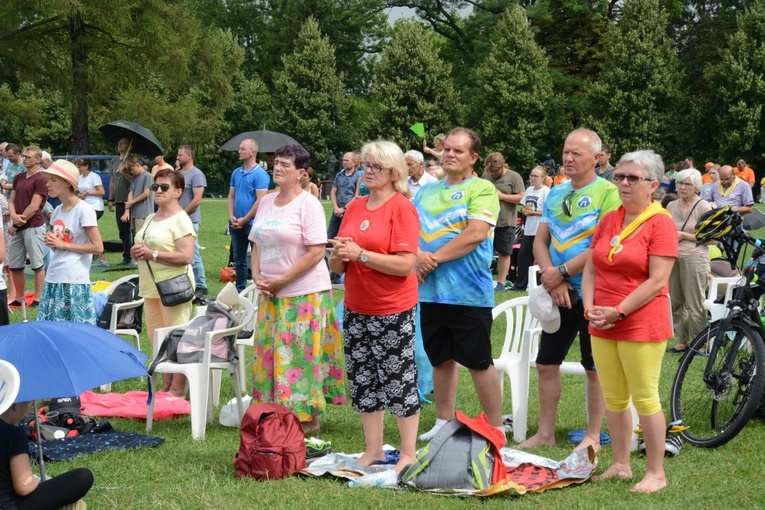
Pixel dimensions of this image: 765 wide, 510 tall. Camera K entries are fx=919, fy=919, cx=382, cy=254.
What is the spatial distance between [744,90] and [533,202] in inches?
1253

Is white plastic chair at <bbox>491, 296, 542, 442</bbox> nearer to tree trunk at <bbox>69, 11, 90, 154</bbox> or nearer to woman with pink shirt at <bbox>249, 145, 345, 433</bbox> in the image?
woman with pink shirt at <bbox>249, 145, 345, 433</bbox>

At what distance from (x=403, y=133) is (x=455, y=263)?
4185 centimetres

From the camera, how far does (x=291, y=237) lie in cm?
593

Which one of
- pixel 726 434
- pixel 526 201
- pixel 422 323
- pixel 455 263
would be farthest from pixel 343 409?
pixel 526 201

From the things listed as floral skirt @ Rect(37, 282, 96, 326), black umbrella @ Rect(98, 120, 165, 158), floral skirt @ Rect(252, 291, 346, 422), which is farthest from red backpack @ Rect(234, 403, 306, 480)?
black umbrella @ Rect(98, 120, 165, 158)

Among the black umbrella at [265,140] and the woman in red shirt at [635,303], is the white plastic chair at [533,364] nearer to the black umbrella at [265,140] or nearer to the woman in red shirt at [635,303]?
the woman in red shirt at [635,303]

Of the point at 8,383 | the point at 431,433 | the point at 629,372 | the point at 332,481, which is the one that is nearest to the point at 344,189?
the point at 431,433

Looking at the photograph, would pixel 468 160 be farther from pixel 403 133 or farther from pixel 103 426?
pixel 403 133

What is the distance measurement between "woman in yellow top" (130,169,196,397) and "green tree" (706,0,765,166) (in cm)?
3839

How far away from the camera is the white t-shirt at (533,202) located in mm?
12998

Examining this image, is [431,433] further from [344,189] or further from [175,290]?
[344,189]

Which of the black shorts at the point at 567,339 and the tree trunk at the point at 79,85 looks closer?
the black shorts at the point at 567,339

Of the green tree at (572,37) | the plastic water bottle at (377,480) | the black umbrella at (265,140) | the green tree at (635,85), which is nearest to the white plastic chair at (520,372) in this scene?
the plastic water bottle at (377,480)

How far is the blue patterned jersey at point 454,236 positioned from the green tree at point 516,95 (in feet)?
131
